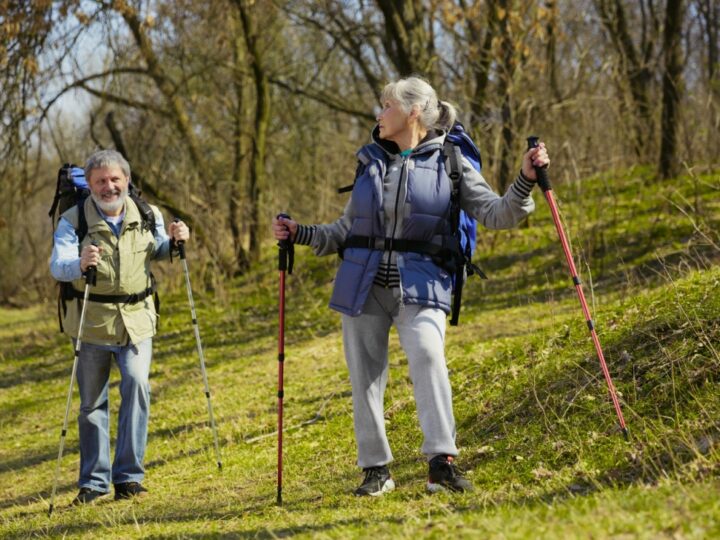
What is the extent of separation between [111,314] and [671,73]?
10.1m

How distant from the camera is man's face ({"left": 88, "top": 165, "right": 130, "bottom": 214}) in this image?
6066 mm

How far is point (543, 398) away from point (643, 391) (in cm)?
70

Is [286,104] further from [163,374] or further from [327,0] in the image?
[163,374]

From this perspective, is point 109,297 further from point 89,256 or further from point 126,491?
point 126,491

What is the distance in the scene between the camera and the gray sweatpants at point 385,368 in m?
4.84

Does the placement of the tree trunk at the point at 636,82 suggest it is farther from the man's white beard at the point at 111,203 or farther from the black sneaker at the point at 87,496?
the black sneaker at the point at 87,496

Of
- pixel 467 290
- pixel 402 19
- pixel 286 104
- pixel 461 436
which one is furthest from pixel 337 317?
pixel 286 104

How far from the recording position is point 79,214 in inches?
243

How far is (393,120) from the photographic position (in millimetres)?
5059

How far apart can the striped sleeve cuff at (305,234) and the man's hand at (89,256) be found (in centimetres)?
132

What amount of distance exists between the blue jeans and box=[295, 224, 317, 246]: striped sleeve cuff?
1.55 metres

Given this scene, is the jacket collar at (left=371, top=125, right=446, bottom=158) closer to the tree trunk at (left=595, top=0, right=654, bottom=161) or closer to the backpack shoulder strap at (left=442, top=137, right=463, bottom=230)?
the backpack shoulder strap at (left=442, top=137, right=463, bottom=230)

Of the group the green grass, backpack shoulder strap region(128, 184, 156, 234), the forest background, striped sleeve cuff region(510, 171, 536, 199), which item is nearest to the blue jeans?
the green grass

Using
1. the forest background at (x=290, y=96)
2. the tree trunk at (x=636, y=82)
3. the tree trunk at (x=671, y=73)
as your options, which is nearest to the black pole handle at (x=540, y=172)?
the forest background at (x=290, y=96)
